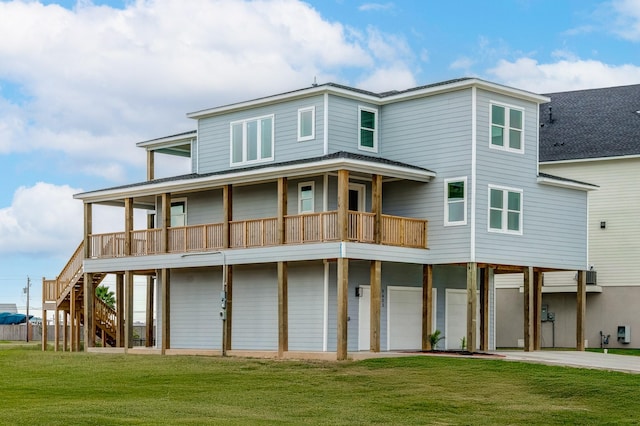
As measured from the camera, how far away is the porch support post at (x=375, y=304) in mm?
36188

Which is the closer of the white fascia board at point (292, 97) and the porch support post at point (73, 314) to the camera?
the white fascia board at point (292, 97)

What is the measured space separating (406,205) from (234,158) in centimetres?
712

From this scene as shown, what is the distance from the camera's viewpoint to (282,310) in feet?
122

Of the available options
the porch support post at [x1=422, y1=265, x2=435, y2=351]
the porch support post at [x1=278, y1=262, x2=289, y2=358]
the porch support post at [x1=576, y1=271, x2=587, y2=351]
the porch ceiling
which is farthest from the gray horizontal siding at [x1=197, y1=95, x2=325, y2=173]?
the porch support post at [x1=576, y1=271, x2=587, y2=351]

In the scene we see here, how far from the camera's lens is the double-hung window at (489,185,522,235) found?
38.5 meters

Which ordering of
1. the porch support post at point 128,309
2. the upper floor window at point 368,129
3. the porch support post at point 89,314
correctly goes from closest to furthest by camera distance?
the upper floor window at point 368,129 < the porch support post at point 128,309 < the porch support post at point 89,314

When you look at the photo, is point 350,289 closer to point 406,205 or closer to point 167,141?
point 406,205

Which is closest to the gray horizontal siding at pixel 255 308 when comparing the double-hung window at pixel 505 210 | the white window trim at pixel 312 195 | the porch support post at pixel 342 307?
the white window trim at pixel 312 195

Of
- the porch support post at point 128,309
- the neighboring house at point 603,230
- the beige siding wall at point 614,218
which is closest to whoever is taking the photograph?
the porch support post at point 128,309

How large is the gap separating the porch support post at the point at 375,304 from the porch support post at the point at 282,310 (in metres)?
2.86

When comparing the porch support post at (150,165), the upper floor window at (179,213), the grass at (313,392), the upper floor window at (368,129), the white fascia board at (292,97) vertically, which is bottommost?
the grass at (313,392)

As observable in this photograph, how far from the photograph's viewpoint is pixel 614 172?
4909 centimetres

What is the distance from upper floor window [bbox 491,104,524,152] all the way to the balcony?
3.83 m

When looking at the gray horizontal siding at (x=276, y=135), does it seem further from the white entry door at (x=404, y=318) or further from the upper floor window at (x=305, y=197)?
the white entry door at (x=404, y=318)
